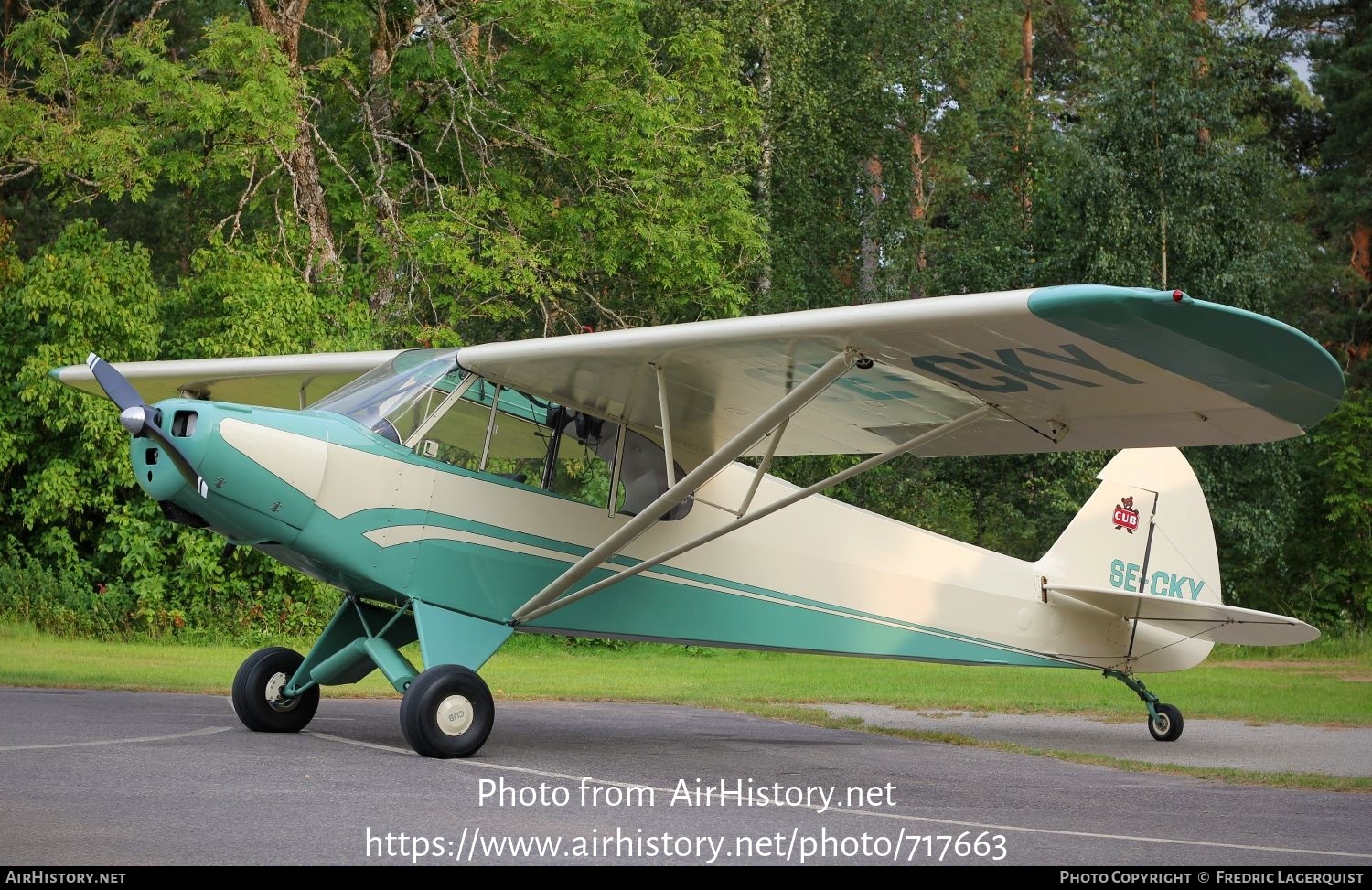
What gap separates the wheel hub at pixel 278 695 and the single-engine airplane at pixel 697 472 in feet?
0.07

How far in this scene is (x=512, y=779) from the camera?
24.3ft

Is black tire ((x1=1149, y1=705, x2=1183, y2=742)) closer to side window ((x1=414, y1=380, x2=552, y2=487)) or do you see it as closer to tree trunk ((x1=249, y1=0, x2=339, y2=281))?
side window ((x1=414, y1=380, x2=552, y2=487))

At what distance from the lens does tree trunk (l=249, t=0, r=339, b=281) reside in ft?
69.1

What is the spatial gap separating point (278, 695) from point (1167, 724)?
7188 mm

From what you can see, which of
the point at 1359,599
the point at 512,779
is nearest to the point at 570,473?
the point at 512,779

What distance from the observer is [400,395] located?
29.4 ft

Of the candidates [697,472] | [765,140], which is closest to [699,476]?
[697,472]

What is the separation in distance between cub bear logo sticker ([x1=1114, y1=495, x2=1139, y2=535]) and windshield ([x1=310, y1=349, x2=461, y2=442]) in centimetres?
623

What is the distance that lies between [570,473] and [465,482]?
1026 mm

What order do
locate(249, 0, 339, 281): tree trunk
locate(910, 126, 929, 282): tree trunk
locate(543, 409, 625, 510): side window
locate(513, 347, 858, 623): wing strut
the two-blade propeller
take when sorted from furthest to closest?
locate(910, 126, 929, 282): tree trunk
locate(249, 0, 339, 281): tree trunk
locate(543, 409, 625, 510): side window
locate(513, 347, 858, 623): wing strut
the two-blade propeller

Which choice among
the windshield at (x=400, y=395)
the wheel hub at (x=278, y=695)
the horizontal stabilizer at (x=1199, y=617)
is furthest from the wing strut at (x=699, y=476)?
the horizontal stabilizer at (x=1199, y=617)

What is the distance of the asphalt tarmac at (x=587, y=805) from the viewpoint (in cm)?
544

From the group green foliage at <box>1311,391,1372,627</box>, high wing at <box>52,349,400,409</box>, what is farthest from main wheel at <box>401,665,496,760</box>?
green foliage at <box>1311,391,1372,627</box>

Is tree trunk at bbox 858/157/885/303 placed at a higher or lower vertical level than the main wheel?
higher
